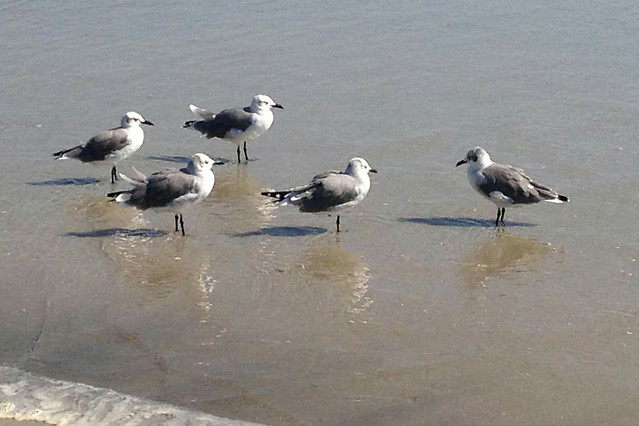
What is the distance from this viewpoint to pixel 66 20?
16219 millimetres

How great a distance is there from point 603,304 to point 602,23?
26.4 feet

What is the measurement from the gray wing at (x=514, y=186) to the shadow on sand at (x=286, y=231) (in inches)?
62.0

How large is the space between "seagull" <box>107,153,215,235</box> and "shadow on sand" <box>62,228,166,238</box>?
213mm

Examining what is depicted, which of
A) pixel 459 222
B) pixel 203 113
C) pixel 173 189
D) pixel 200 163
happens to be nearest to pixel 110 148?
pixel 203 113

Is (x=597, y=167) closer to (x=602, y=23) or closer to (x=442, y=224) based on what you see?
(x=442, y=224)

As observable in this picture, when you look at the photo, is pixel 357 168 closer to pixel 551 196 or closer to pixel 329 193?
pixel 329 193

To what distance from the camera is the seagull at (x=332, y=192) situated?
30.7 feet

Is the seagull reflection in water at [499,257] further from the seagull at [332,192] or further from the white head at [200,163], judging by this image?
the white head at [200,163]

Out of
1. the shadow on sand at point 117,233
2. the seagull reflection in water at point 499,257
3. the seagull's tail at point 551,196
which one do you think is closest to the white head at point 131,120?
the shadow on sand at point 117,233

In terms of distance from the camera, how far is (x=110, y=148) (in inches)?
426

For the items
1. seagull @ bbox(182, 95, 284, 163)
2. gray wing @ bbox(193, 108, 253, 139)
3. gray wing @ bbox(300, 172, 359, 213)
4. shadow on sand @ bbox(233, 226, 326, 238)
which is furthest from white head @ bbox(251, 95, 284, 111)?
shadow on sand @ bbox(233, 226, 326, 238)

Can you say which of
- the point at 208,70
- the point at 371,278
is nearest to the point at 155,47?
the point at 208,70

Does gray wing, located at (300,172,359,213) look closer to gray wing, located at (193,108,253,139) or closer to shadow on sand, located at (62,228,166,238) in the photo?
shadow on sand, located at (62,228,166,238)

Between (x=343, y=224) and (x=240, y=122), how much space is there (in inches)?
95.7
